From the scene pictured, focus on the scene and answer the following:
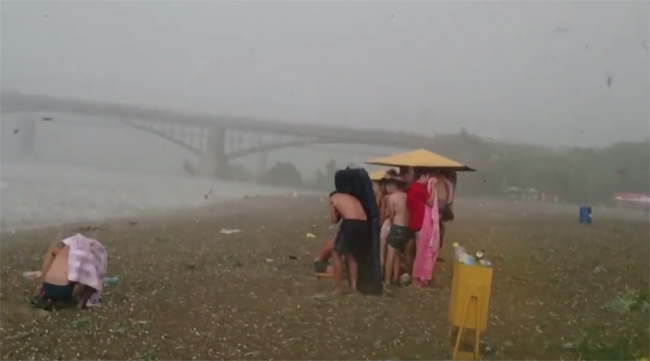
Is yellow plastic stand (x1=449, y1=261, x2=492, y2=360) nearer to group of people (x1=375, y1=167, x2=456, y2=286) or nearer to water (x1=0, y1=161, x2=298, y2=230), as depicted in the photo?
group of people (x1=375, y1=167, x2=456, y2=286)

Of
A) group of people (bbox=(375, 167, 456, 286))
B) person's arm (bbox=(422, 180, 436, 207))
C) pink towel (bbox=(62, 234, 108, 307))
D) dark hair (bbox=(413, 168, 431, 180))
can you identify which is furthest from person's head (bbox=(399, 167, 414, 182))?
pink towel (bbox=(62, 234, 108, 307))

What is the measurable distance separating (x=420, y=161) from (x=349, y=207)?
1.24 meters

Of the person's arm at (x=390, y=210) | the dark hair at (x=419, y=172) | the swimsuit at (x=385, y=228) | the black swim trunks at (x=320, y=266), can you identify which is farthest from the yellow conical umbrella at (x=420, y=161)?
the black swim trunks at (x=320, y=266)

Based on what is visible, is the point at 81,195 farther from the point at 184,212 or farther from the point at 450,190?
the point at 450,190

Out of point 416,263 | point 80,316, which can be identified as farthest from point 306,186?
point 80,316

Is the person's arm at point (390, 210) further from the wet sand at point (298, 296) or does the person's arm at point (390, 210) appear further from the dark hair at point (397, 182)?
the wet sand at point (298, 296)

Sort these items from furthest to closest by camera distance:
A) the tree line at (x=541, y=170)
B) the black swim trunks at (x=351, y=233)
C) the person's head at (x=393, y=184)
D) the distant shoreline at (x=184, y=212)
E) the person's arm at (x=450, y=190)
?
1. the distant shoreline at (x=184, y=212)
2. the tree line at (x=541, y=170)
3. the person's arm at (x=450, y=190)
4. the person's head at (x=393, y=184)
5. the black swim trunks at (x=351, y=233)

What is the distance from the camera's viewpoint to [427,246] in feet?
20.9

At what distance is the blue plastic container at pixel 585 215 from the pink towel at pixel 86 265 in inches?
195

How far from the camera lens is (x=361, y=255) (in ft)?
19.5

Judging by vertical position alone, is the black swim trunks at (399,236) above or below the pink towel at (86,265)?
above

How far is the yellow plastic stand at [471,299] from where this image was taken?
439 cm

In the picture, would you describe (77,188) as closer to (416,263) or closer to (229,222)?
(229,222)

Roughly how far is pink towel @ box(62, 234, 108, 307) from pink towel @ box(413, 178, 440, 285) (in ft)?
7.65
